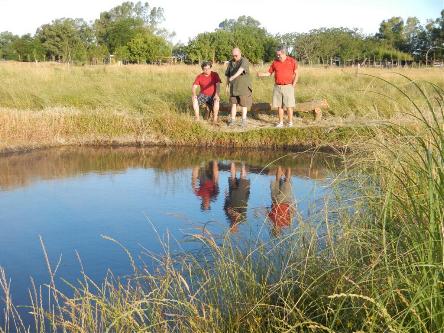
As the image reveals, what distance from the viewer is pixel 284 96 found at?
392 inches

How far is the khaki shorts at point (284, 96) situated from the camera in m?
9.94

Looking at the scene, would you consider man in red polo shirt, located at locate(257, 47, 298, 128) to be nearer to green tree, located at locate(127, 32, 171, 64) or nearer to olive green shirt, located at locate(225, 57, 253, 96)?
olive green shirt, located at locate(225, 57, 253, 96)

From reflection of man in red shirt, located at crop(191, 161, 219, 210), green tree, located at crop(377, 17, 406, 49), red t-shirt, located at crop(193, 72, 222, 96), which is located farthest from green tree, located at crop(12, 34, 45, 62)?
reflection of man in red shirt, located at crop(191, 161, 219, 210)

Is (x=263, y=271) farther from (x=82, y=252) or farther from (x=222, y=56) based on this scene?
(x=222, y=56)

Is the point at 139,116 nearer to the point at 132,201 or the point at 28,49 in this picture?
the point at 132,201

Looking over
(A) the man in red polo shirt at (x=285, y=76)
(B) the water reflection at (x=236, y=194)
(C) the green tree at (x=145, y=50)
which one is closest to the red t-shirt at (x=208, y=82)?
(A) the man in red polo shirt at (x=285, y=76)

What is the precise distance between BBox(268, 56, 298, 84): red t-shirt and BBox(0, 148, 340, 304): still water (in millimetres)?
1240

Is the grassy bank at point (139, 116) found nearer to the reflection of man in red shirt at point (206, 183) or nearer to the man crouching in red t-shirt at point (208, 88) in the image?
the man crouching in red t-shirt at point (208, 88)

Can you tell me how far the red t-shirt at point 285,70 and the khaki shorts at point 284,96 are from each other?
0.33ft

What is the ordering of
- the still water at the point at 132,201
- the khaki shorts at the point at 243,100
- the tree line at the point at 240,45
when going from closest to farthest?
1. the still water at the point at 132,201
2. the khaki shorts at the point at 243,100
3. the tree line at the point at 240,45

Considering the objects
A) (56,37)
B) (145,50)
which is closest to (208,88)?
(145,50)

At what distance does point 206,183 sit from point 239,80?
3007 mm

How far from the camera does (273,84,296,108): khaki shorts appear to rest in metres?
9.94

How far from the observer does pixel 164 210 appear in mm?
6383
